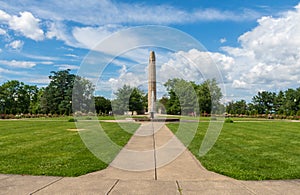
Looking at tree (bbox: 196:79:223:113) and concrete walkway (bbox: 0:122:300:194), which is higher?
tree (bbox: 196:79:223:113)

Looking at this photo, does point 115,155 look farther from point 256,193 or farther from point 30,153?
point 256,193

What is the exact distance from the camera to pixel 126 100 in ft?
192

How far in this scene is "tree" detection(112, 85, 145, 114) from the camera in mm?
57125

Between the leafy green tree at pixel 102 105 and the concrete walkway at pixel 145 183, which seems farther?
the leafy green tree at pixel 102 105

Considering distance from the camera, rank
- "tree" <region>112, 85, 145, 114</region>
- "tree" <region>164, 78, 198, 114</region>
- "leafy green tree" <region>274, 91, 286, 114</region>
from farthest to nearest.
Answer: "leafy green tree" <region>274, 91, 286, 114</region>, "tree" <region>164, 78, 198, 114</region>, "tree" <region>112, 85, 145, 114</region>

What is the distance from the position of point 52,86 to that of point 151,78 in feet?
133

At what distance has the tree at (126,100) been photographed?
187ft

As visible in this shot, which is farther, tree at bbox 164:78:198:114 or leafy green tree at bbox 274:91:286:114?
leafy green tree at bbox 274:91:286:114

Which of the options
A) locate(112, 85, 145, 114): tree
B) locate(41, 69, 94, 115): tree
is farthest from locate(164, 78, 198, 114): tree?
locate(41, 69, 94, 115): tree

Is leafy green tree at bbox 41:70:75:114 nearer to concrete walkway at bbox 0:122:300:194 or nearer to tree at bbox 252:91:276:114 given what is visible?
tree at bbox 252:91:276:114

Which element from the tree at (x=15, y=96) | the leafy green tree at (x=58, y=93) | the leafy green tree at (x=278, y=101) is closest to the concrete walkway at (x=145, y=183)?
the leafy green tree at (x=58, y=93)

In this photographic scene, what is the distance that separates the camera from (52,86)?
247 ft

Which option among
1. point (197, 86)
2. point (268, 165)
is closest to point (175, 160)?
point (268, 165)

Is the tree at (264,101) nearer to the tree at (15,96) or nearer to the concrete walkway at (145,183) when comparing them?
the tree at (15,96)
